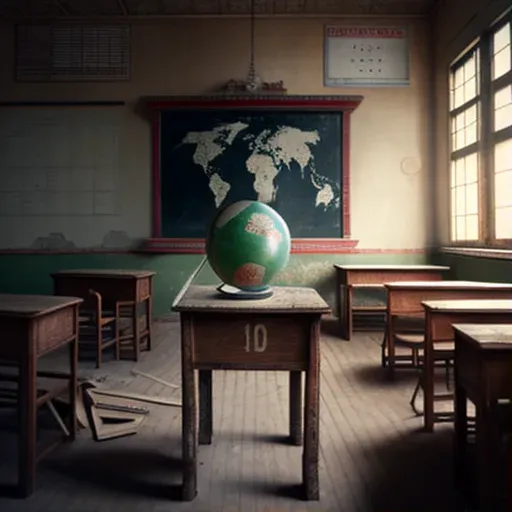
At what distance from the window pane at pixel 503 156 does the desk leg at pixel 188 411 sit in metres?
4.03

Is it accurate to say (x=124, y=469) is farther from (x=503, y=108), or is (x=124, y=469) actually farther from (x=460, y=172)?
(x=460, y=172)

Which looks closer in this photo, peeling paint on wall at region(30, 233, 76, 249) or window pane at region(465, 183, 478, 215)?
window pane at region(465, 183, 478, 215)

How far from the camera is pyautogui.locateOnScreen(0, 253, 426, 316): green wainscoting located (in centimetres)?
654

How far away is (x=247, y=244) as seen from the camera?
6.50 ft

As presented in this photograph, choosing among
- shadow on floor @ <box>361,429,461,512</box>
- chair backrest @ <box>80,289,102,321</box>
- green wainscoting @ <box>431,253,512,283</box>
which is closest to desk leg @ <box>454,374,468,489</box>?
shadow on floor @ <box>361,429,461,512</box>

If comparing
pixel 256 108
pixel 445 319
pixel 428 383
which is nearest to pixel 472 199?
pixel 256 108

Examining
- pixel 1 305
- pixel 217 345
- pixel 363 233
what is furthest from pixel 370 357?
pixel 1 305

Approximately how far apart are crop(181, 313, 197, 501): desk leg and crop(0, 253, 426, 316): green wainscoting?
457 centimetres

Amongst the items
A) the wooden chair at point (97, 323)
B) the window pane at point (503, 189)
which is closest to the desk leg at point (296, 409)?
the wooden chair at point (97, 323)

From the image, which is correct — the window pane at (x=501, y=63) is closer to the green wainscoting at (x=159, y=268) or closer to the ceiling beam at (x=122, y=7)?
the green wainscoting at (x=159, y=268)

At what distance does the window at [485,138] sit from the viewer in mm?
4773

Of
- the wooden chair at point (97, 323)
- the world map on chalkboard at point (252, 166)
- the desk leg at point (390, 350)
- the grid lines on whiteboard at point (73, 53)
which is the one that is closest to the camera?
A: the desk leg at point (390, 350)

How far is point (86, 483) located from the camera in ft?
6.97

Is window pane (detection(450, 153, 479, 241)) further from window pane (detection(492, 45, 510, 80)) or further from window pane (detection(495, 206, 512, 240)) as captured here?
window pane (detection(492, 45, 510, 80))
